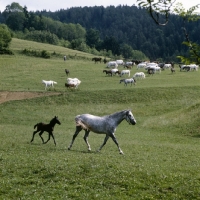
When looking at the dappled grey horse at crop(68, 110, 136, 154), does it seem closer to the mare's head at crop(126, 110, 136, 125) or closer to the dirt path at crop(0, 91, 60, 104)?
the mare's head at crop(126, 110, 136, 125)

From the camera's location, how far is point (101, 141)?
25.0m

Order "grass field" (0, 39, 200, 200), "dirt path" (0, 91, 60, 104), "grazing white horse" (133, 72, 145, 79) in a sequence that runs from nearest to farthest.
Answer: "grass field" (0, 39, 200, 200), "dirt path" (0, 91, 60, 104), "grazing white horse" (133, 72, 145, 79)

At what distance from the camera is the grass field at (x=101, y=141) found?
12938 millimetres

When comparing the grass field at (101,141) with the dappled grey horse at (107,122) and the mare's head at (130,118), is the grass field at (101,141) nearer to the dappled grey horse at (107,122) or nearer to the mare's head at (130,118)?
the dappled grey horse at (107,122)

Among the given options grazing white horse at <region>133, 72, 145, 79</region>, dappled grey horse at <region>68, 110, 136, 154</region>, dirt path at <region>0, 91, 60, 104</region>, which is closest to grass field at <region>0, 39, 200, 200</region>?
dappled grey horse at <region>68, 110, 136, 154</region>

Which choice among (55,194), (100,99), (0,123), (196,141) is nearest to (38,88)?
(100,99)

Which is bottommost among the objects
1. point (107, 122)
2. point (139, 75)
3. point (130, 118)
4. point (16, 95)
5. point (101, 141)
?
point (16, 95)

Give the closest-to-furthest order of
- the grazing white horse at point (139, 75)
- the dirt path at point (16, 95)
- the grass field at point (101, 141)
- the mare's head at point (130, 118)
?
the grass field at point (101, 141), the mare's head at point (130, 118), the dirt path at point (16, 95), the grazing white horse at point (139, 75)

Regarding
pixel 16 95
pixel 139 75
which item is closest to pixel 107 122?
pixel 16 95

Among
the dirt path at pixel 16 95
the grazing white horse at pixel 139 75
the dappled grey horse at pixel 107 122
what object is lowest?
the dirt path at pixel 16 95

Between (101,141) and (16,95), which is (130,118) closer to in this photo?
(101,141)

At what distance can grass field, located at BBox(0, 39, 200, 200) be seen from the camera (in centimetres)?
1294

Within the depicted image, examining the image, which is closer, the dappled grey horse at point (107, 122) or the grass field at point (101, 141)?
the grass field at point (101, 141)

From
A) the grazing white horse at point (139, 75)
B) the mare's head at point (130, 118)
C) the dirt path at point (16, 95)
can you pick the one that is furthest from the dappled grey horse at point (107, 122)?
the grazing white horse at point (139, 75)
